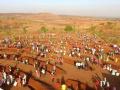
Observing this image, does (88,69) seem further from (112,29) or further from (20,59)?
(112,29)

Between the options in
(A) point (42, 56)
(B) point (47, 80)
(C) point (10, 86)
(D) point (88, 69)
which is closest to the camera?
(C) point (10, 86)

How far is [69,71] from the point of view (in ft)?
97.9

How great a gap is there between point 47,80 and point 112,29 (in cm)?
6061

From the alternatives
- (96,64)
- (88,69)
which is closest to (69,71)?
(88,69)

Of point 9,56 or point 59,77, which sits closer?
point 59,77

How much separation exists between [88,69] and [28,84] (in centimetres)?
989

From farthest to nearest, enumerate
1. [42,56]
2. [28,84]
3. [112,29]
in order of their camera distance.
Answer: [112,29], [42,56], [28,84]

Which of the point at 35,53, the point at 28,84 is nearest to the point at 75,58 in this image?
the point at 35,53

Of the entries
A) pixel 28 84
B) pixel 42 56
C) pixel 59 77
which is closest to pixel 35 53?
pixel 42 56

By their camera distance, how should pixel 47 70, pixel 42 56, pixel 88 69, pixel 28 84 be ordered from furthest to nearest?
pixel 42 56, pixel 88 69, pixel 47 70, pixel 28 84

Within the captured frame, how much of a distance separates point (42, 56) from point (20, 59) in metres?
3.54

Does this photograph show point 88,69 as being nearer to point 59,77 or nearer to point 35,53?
point 59,77

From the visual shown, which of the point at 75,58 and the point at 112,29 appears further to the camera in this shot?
the point at 112,29

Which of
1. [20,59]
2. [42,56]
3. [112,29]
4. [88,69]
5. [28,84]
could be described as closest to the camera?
[28,84]
